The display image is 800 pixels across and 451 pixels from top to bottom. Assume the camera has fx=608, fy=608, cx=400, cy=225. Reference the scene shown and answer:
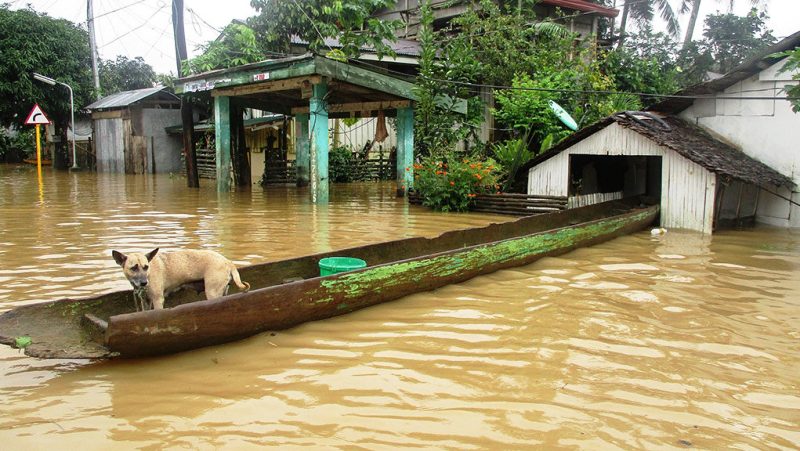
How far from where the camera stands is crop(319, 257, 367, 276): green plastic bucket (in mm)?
5595

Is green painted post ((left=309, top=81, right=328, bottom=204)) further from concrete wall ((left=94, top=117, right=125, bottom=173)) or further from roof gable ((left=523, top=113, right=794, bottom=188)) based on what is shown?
concrete wall ((left=94, top=117, right=125, bottom=173))

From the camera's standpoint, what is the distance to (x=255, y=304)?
14.5 feet

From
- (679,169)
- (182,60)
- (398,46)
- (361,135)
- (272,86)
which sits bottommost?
(679,169)

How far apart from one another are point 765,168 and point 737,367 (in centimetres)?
811

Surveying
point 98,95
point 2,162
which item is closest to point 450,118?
point 98,95

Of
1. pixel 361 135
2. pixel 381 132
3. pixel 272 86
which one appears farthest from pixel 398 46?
pixel 272 86

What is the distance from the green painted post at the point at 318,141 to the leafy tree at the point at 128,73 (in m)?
22.8

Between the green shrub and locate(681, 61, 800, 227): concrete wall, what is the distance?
14.4ft

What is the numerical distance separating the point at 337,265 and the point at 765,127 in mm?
9330

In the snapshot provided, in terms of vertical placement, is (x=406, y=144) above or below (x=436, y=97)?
below

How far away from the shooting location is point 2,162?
3397cm

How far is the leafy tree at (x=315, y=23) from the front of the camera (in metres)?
15.2

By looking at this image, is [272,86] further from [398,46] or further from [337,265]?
[398,46]

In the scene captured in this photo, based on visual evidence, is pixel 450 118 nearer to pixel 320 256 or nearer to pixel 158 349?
pixel 320 256
